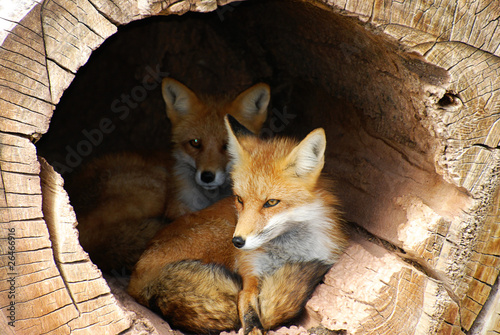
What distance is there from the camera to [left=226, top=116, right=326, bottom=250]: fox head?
2406 millimetres

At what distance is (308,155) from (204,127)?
1526mm

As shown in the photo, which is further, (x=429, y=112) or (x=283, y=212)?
(x=283, y=212)

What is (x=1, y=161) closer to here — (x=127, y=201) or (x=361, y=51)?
(x=127, y=201)

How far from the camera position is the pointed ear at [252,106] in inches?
142

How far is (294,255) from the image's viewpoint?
2582 mm

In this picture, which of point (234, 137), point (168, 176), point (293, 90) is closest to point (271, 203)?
point (234, 137)

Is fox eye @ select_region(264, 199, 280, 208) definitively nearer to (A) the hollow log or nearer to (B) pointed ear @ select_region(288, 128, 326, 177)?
(B) pointed ear @ select_region(288, 128, 326, 177)

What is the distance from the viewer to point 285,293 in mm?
2287

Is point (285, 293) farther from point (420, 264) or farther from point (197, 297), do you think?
point (420, 264)

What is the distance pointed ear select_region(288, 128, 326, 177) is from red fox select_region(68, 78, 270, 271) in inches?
42.2

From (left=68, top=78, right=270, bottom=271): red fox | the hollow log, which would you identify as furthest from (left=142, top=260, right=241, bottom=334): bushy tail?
(left=68, top=78, right=270, bottom=271): red fox

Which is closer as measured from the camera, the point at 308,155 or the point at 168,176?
the point at 308,155

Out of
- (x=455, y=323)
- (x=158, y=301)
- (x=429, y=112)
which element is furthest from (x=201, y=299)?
(x=429, y=112)

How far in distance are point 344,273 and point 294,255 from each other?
1.08 feet
